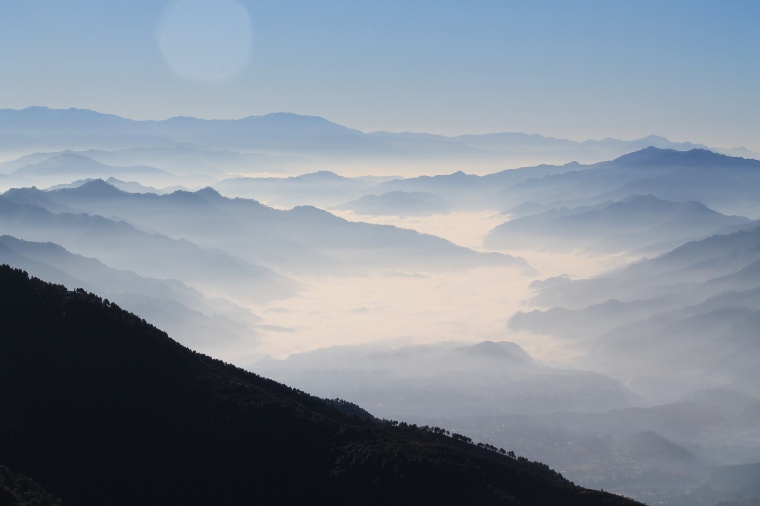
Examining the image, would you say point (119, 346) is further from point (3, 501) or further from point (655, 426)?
point (655, 426)

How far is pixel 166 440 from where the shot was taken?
120ft

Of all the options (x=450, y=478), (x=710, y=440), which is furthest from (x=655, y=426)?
(x=450, y=478)

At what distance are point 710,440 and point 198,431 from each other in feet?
598

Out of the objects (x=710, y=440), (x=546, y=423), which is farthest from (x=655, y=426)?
(x=546, y=423)

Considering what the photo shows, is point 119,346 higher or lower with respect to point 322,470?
higher

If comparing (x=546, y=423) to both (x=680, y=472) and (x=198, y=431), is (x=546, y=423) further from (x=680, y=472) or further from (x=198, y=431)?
(x=198, y=431)

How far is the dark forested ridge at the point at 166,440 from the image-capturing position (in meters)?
33.6

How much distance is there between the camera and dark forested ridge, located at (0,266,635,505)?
→ 1321 inches

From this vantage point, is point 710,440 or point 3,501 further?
point 710,440

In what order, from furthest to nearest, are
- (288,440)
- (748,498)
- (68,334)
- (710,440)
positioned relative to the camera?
1. (710,440)
2. (748,498)
3. (68,334)
4. (288,440)

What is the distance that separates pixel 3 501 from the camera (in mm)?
25953

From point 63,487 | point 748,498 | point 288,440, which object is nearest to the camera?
point 63,487

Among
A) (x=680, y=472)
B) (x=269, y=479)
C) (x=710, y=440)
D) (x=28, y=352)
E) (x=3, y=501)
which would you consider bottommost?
(x=3, y=501)

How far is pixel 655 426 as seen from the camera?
196 metres
